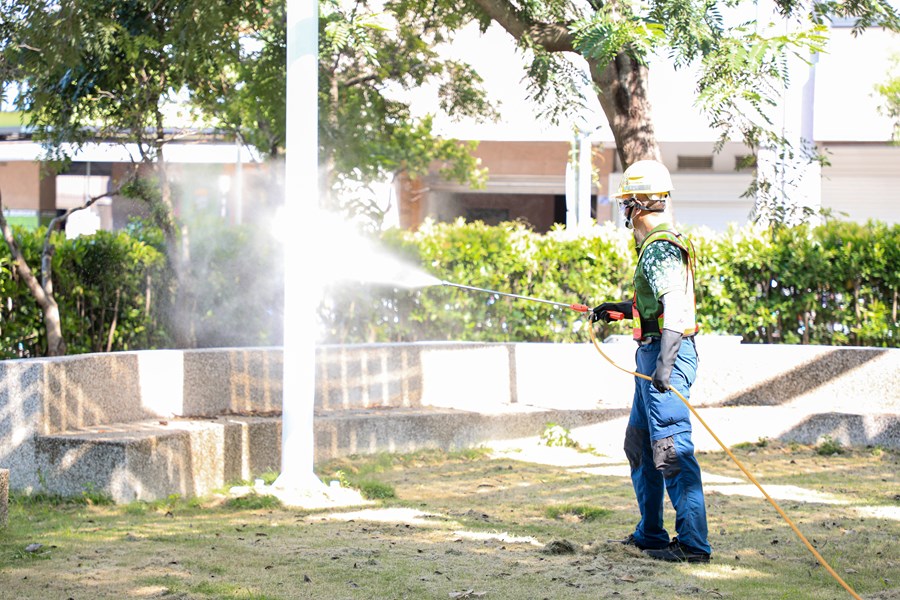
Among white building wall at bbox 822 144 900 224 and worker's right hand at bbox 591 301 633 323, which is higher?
white building wall at bbox 822 144 900 224

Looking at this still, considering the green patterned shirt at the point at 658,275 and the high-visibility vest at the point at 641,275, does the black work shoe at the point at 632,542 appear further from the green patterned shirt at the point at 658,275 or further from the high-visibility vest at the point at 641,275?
the green patterned shirt at the point at 658,275

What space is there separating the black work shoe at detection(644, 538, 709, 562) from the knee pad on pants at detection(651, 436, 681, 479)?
1.53 feet

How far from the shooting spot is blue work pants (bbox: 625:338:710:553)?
5.48 metres

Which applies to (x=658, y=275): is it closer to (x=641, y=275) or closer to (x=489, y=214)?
(x=641, y=275)

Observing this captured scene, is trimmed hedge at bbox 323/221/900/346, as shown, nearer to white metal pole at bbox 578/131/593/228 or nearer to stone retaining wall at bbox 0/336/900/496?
stone retaining wall at bbox 0/336/900/496

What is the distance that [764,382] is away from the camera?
10219 mm

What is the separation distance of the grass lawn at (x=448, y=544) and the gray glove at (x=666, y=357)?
3.12 ft

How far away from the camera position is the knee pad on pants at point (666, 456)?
214 inches

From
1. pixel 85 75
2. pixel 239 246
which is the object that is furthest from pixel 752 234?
pixel 85 75

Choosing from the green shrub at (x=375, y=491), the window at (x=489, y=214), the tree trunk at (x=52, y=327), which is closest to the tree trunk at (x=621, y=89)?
the green shrub at (x=375, y=491)

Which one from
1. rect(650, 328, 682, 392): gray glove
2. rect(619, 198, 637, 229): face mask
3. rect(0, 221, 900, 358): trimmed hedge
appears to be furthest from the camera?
rect(0, 221, 900, 358): trimmed hedge

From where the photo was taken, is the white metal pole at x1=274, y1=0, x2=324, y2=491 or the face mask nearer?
the face mask

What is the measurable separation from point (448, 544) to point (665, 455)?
1384 mm

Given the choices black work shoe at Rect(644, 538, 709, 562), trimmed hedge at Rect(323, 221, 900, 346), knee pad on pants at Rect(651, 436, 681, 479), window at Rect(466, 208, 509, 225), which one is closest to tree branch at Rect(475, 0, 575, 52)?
trimmed hedge at Rect(323, 221, 900, 346)
